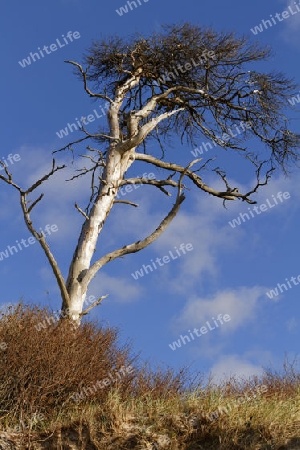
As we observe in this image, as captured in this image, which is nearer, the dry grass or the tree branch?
the dry grass

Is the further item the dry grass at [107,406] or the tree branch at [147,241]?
the tree branch at [147,241]

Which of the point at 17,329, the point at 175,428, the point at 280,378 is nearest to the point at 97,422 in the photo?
the point at 175,428

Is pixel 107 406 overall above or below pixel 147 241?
below

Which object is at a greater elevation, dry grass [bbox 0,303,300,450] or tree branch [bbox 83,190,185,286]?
tree branch [bbox 83,190,185,286]

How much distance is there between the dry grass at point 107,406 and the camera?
6.57 metres

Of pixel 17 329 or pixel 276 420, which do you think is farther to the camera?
pixel 17 329

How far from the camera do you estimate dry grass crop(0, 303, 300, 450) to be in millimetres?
6574

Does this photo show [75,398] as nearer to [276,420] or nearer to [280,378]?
[276,420]

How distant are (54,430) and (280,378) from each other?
485 centimetres

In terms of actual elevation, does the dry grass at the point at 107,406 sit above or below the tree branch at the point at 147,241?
below

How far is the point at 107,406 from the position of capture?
700cm

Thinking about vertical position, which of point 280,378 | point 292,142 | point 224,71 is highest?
point 224,71

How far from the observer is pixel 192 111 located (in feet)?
45.5

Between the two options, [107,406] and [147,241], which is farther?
[147,241]
